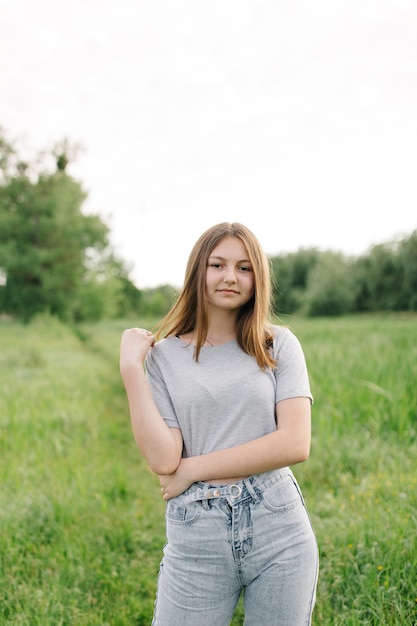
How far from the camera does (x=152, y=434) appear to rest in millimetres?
1792

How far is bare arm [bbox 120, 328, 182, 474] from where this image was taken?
1.79m

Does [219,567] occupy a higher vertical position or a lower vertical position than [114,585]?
higher

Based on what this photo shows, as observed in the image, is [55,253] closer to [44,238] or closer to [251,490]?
[44,238]

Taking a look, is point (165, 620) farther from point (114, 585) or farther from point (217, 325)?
point (114, 585)

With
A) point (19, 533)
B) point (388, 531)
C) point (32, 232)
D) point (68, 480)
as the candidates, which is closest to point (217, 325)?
point (388, 531)

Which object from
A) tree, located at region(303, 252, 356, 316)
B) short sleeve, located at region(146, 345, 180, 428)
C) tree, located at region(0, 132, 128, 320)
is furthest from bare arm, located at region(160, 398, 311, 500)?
tree, located at region(0, 132, 128, 320)

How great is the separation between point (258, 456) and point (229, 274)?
2.14 ft

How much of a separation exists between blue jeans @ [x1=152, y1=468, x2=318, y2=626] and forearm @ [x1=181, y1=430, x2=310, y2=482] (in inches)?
1.9

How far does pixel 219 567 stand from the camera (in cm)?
171

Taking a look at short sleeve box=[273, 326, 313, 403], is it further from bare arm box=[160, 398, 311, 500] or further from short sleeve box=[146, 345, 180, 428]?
short sleeve box=[146, 345, 180, 428]

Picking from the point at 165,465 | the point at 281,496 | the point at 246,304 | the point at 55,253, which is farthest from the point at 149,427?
the point at 55,253

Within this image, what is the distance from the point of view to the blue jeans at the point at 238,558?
1.71 m

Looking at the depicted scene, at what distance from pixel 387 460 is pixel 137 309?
46.6m

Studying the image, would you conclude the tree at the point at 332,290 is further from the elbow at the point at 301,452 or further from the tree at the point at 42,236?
the elbow at the point at 301,452
